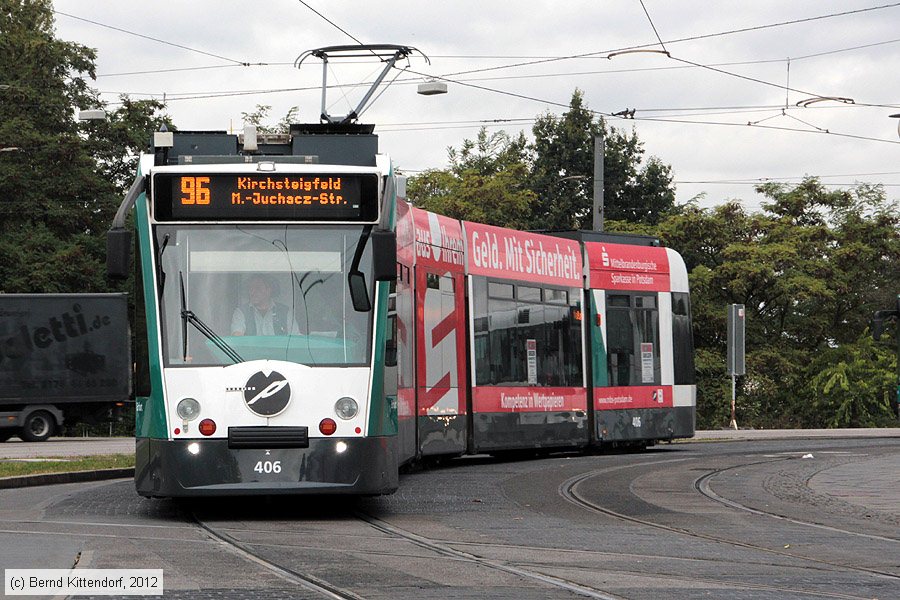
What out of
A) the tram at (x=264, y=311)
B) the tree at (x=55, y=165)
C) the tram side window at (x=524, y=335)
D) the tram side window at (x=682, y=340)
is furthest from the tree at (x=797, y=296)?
the tram at (x=264, y=311)

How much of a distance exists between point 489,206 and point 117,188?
17.6 meters

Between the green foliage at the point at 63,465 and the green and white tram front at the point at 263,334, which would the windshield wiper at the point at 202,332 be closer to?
the green and white tram front at the point at 263,334

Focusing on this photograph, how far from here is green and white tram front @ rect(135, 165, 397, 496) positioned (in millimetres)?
13188

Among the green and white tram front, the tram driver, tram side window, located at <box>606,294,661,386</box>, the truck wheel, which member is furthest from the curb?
the truck wheel

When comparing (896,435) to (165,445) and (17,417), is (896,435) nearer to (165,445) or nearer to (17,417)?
(17,417)

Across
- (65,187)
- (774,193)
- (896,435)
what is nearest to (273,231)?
(896,435)

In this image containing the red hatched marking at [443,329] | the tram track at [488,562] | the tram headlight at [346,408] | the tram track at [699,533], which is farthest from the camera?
the red hatched marking at [443,329]

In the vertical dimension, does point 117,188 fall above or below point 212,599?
above

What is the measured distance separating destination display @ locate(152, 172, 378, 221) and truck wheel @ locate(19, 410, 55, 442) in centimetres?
2284

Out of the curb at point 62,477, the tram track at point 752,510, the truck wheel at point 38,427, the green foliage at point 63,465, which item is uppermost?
the truck wheel at point 38,427

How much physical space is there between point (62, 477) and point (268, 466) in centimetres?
718

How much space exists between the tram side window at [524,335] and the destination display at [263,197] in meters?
7.85

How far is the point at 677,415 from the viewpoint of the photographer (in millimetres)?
26375

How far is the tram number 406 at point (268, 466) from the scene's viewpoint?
1314cm
